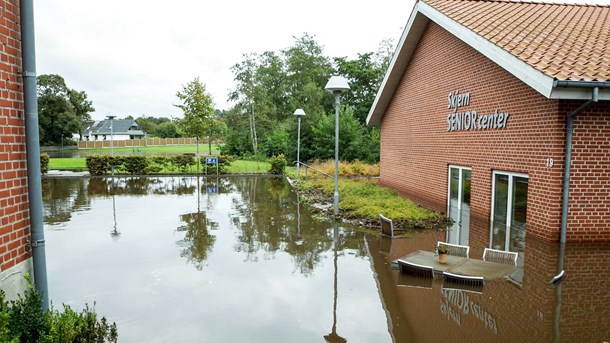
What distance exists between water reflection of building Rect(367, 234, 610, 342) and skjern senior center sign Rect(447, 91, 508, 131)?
167 inches

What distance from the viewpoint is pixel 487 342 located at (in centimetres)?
493

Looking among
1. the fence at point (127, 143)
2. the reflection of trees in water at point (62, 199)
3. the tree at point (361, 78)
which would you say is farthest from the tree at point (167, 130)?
the reflection of trees in water at point (62, 199)

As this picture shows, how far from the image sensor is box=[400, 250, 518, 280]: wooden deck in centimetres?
704

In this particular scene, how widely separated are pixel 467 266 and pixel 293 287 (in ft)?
9.77

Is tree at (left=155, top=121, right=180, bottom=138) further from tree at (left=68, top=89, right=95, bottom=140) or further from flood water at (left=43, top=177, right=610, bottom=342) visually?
flood water at (left=43, top=177, right=610, bottom=342)

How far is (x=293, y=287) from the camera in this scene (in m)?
6.96

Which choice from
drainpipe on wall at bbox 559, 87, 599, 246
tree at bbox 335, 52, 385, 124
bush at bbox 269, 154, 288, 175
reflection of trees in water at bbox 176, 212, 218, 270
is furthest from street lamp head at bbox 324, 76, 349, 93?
tree at bbox 335, 52, 385, 124

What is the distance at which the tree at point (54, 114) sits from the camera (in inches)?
2704

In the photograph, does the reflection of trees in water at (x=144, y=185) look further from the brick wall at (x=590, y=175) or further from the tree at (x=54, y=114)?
the tree at (x=54, y=114)

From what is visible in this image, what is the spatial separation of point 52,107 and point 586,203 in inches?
3006

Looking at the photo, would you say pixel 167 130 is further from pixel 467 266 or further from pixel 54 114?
pixel 467 266

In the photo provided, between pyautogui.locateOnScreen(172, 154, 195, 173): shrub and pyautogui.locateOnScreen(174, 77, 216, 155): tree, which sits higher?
pyautogui.locateOnScreen(174, 77, 216, 155): tree

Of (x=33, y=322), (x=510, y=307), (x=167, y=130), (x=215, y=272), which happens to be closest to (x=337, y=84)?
(x=215, y=272)

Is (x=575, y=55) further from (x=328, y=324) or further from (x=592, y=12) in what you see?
(x=328, y=324)
